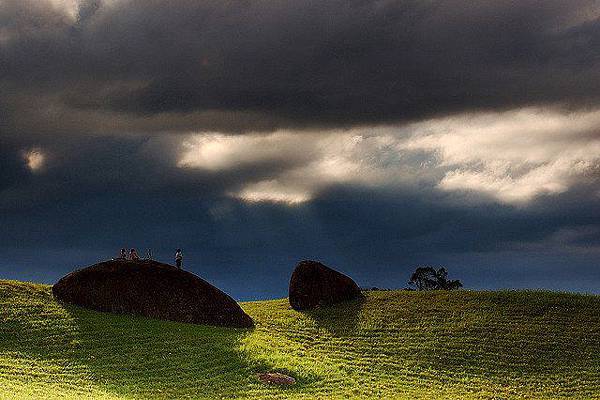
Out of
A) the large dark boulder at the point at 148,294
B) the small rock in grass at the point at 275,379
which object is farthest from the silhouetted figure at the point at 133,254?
the small rock in grass at the point at 275,379

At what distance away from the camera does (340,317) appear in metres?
64.2

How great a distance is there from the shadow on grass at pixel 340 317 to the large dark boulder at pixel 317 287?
1.01 meters

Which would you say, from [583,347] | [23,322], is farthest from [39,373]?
[583,347]

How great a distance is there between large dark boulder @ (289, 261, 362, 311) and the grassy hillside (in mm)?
2223

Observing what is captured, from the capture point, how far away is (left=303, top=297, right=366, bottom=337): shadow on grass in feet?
199

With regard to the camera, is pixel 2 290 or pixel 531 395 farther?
pixel 2 290

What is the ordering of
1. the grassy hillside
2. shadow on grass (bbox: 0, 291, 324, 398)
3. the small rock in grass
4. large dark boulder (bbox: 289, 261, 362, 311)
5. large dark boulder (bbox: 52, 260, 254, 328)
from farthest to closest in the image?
large dark boulder (bbox: 289, 261, 362, 311), large dark boulder (bbox: 52, 260, 254, 328), the small rock in grass, the grassy hillside, shadow on grass (bbox: 0, 291, 324, 398)

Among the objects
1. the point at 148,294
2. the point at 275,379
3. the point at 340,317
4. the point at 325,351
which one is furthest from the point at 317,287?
the point at 275,379

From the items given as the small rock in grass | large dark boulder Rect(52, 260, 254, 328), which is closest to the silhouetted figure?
large dark boulder Rect(52, 260, 254, 328)

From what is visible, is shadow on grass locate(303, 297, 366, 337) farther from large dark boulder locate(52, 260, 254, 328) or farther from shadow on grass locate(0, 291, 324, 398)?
shadow on grass locate(0, 291, 324, 398)

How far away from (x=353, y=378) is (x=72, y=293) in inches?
1050

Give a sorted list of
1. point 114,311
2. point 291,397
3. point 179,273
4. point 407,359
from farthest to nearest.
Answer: point 179,273 → point 114,311 → point 407,359 → point 291,397

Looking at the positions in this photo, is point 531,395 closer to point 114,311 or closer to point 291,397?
point 291,397

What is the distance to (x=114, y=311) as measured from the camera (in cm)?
5978
